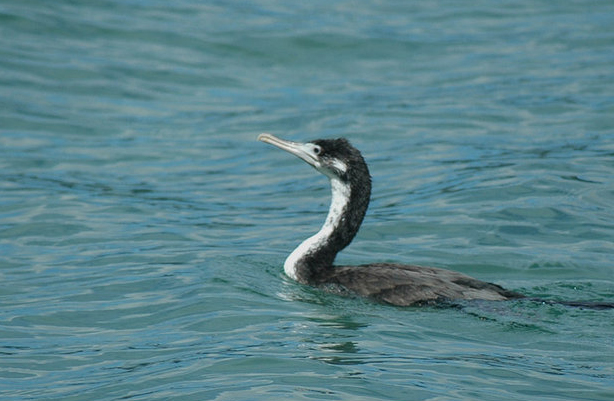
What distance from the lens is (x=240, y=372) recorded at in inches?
299

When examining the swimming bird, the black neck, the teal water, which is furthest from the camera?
the black neck

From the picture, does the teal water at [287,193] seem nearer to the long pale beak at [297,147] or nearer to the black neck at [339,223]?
the black neck at [339,223]

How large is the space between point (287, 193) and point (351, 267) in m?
4.71

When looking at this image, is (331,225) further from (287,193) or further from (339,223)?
(287,193)

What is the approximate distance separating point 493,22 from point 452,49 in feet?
7.48

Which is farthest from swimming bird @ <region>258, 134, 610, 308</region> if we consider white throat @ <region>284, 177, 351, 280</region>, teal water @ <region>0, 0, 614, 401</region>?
teal water @ <region>0, 0, 614, 401</region>

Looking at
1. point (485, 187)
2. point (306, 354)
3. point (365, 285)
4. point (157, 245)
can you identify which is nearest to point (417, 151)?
point (485, 187)

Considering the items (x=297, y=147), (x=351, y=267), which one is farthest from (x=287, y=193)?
(x=351, y=267)

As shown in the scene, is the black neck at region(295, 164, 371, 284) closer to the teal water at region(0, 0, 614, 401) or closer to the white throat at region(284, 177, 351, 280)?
the white throat at region(284, 177, 351, 280)

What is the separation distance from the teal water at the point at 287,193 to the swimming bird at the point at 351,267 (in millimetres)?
203

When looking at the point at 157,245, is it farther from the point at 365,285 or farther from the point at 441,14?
the point at 441,14

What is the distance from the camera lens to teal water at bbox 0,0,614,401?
7848 mm

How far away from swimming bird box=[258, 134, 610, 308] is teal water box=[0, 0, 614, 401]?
0.20 meters

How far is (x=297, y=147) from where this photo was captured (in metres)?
10.4
